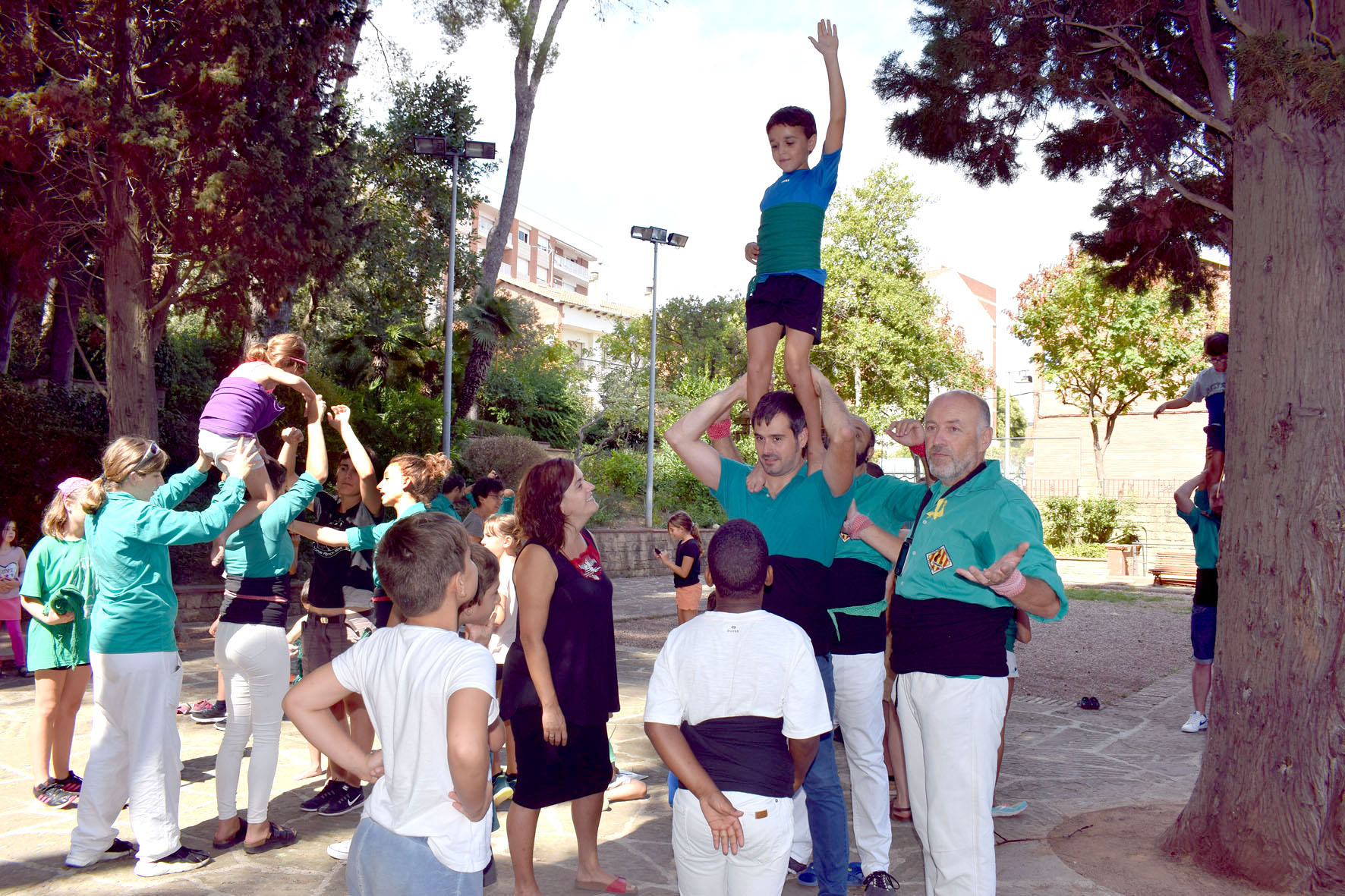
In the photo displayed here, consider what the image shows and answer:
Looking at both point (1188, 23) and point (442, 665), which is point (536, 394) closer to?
point (1188, 23)

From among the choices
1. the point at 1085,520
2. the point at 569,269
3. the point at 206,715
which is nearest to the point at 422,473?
the point at 206,715

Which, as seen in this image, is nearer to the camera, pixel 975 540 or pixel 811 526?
pixel 975 540

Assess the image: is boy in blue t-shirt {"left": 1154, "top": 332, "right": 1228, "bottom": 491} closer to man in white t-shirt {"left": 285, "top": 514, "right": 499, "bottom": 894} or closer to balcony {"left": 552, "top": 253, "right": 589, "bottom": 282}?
man in white t-shirt {"left": 285, "top": 514, "right": 499, "bottom": 894}

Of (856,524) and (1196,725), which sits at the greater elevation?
(856,524)

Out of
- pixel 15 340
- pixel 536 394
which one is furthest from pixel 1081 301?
pixel 15 340

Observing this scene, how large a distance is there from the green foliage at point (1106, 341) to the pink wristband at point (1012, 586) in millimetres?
26442

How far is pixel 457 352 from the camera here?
2516cm

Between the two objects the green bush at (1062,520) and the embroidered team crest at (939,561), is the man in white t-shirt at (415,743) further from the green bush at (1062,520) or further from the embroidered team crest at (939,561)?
the green bush at (1062,520)

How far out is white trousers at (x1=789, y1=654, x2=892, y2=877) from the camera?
427cm

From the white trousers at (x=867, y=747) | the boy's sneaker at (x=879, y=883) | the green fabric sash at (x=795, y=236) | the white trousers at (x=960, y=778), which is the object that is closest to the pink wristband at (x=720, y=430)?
the green fabric sash at (x=795, y=236)

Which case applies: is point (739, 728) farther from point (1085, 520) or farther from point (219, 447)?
point (1085, 520)

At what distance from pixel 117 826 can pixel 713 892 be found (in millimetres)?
3861

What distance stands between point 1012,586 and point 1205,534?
5.09m

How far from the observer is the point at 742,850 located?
2.82 metres
